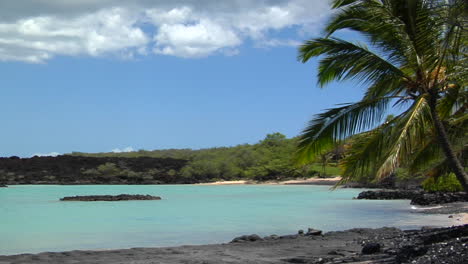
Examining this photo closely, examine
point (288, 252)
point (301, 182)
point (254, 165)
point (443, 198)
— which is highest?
point (254, 165)

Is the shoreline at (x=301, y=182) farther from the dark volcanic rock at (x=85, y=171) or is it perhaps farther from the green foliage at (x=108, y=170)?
the green foliage at (x=108, y=170)

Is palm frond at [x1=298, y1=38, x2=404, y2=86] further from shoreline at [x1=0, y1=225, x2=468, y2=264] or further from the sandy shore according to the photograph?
the sandy shore

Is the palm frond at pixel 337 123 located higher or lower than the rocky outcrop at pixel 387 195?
higher

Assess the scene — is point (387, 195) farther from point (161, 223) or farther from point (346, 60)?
point (346, 60)

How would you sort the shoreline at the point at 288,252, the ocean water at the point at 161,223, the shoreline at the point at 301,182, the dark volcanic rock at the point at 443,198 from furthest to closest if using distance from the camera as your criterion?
the shoreline at the point at 301,182 < the dark volcanic rock at the point at 443,198 < the ocean water at the point at 161,223 < the shoreline at the point at 288,252

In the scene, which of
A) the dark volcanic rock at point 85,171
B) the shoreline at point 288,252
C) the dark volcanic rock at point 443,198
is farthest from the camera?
the dark volcanic rock at point 85,171

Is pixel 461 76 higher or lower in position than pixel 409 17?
lower

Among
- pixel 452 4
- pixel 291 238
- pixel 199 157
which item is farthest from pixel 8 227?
pixel 199 157

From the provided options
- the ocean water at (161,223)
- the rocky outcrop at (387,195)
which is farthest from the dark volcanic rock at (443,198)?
the rocky outcrop at (387,195)

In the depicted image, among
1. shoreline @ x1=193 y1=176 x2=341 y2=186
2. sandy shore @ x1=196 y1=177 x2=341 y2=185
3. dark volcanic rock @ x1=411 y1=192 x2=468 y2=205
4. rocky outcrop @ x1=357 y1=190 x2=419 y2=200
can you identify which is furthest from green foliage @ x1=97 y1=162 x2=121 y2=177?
dark volcanic rock @ x1=411 y1=192 x2=468 y2=205

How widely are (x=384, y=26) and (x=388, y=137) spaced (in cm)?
193

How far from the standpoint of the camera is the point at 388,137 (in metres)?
8.85

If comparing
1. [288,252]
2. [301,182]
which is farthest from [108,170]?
[288,252]

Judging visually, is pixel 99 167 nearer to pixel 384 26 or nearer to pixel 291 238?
pixel 291 238
